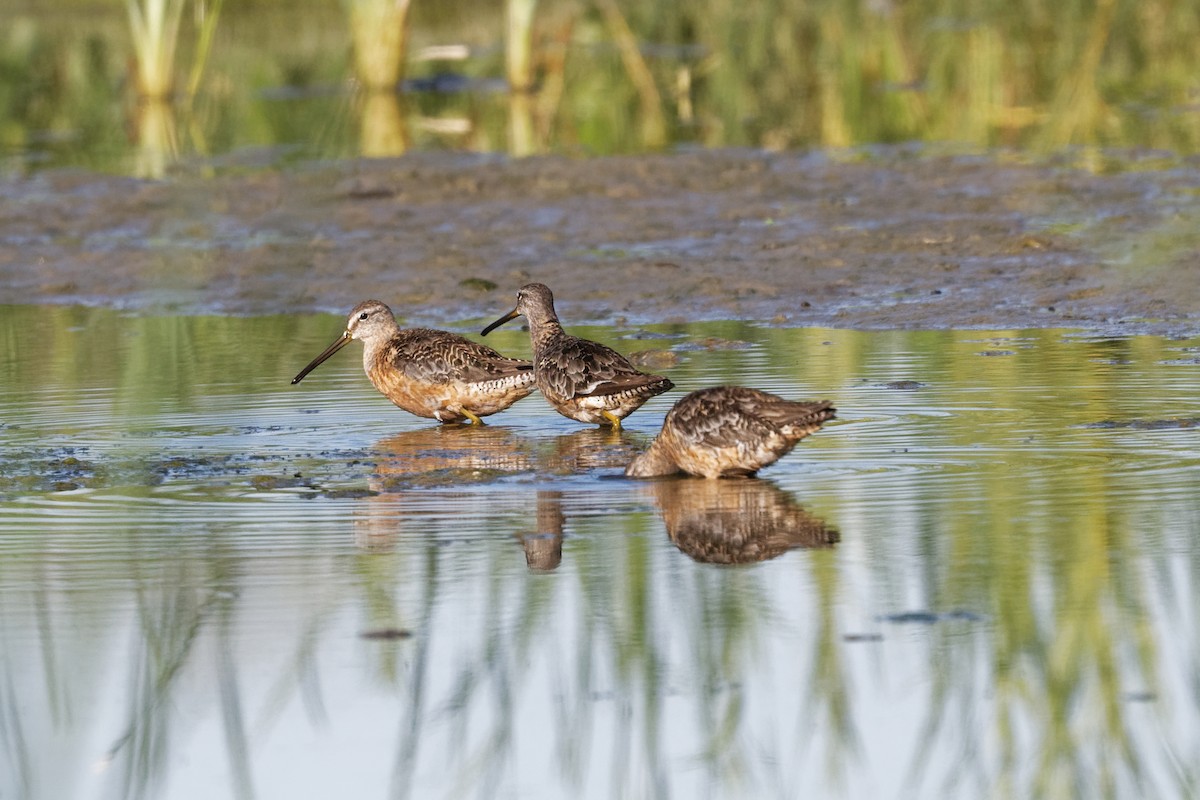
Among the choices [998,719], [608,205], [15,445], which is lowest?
[998,719]

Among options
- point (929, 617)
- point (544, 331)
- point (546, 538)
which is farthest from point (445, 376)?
point (929, 617)

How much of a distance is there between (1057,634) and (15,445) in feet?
17.9

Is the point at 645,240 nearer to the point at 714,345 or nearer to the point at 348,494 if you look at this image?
the point at 714,345

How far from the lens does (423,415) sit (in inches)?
443

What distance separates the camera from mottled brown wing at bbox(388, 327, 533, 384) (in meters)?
10.9

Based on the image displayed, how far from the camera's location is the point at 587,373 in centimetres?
1019

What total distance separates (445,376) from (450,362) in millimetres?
92

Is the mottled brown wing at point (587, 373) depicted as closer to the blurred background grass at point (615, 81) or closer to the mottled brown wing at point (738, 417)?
the mottled brown wing at point (738, 417)

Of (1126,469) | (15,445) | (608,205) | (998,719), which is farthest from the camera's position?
(608,205)

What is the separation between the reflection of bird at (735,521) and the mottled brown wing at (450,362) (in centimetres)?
226

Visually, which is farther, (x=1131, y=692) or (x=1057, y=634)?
(x=1057, y=634)

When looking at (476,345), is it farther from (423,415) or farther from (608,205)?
(608,205)

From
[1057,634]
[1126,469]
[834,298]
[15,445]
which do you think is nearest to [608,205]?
[834,298]

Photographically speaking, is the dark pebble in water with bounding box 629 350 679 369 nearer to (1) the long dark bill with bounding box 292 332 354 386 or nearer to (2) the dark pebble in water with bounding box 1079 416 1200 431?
(1) the long dark bill with bounding box 292 332 354 386
